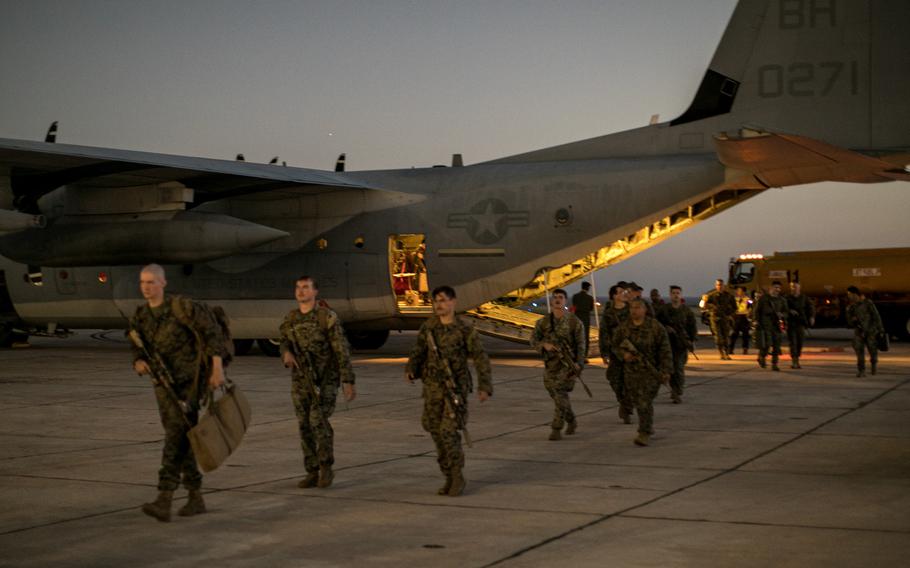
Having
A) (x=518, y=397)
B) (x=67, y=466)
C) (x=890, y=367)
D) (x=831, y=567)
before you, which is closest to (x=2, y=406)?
(x=67, y=466)

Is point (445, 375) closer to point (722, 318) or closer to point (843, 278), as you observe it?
point (722, 318)

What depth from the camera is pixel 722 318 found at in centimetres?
2461

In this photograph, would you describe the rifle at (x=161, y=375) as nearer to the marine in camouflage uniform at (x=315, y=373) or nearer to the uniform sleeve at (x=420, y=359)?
the marine in camouflage uniform at (x=315, y=373)

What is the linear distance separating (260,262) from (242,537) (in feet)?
53.8

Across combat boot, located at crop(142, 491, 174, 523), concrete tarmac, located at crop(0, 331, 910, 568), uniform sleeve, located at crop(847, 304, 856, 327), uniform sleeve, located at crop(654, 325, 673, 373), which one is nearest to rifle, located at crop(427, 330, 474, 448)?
concrete tarmac, located at crop(0, 331, 910, 568)

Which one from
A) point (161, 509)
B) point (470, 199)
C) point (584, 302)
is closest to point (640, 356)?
point (161, 509)

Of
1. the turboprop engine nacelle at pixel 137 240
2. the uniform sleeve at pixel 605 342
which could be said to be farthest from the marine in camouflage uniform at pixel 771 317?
the turboprop engine nacelle at pixel 137 240

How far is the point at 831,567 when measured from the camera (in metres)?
6.21

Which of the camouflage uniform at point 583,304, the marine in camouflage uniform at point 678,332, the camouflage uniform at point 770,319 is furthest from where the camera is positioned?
the camouflage uniform at point 583,304

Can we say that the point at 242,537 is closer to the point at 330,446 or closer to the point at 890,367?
the point at 330,446

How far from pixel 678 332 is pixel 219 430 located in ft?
33.0

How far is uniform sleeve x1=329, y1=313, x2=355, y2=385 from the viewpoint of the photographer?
9.16 meters

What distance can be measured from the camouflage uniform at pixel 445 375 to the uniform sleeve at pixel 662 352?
343 centimetres

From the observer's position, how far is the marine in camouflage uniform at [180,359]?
316 inches
